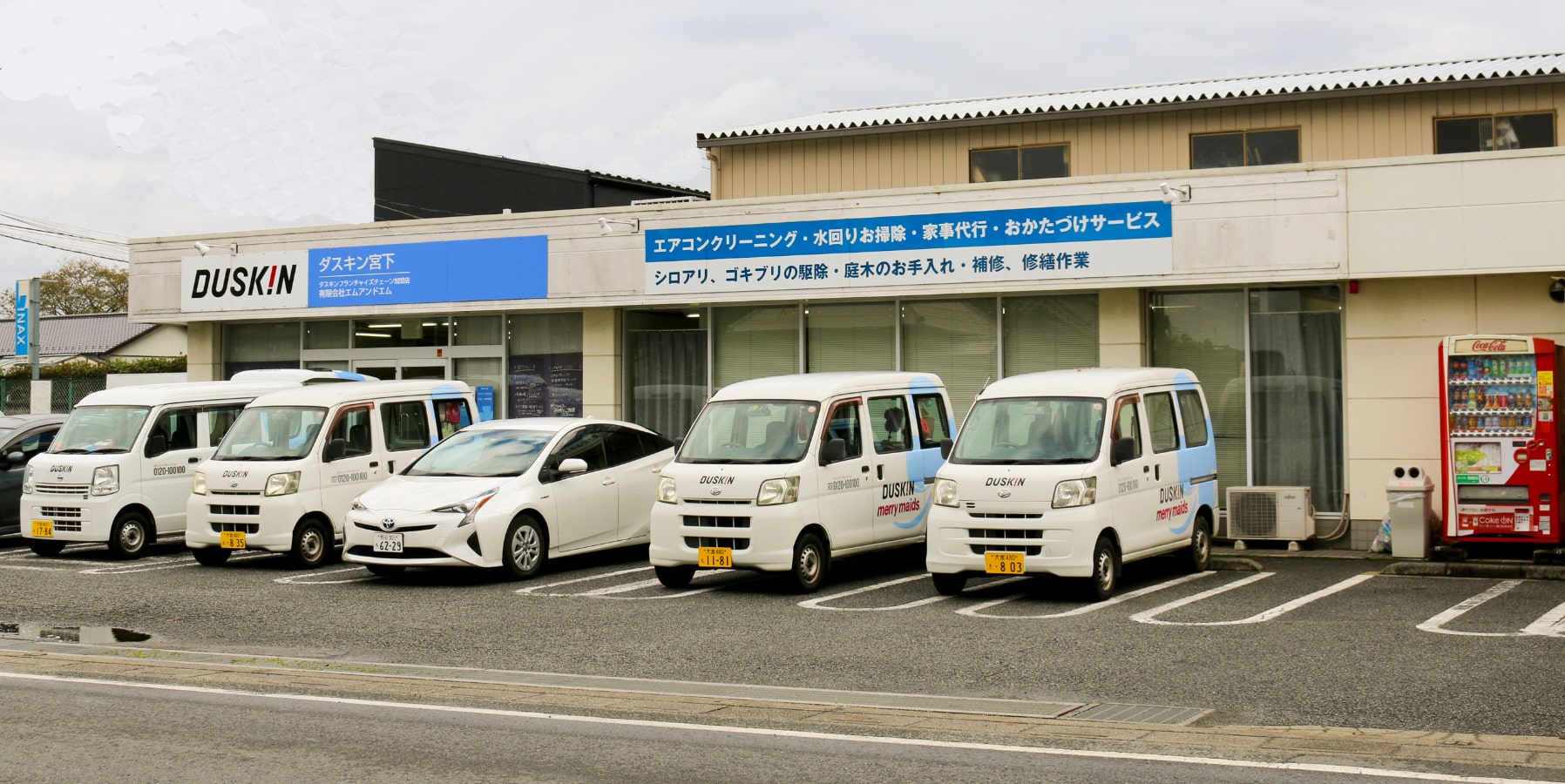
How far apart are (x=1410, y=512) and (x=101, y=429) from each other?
14.8 meters

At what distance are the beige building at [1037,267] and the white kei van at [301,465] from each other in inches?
166

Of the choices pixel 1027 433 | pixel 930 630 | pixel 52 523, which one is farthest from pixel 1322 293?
pixel 52 523

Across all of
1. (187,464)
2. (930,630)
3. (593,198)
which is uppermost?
(593,198)

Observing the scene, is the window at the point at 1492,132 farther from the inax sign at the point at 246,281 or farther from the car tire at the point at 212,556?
the inax sign at the point at 246,281

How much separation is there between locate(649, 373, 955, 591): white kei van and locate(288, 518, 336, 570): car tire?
451 centimetres

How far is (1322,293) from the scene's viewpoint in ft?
57.5

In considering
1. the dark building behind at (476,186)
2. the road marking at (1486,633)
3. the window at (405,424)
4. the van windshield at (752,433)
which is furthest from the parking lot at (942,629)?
the dark building behind at (476,186)

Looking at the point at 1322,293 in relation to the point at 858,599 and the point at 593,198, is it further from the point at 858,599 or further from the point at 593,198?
the point at 593,198

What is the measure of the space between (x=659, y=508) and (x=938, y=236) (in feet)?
21.4

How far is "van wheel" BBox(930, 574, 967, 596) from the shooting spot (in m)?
13.2

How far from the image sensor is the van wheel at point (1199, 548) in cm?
1472

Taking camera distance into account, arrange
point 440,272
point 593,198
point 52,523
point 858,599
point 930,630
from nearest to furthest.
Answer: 1. point 930,630
2. point 858,599
3. point 52,523
4. point 440,272
5. point 593,198

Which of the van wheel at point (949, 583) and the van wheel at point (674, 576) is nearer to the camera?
the van wheel at point (949, 583)

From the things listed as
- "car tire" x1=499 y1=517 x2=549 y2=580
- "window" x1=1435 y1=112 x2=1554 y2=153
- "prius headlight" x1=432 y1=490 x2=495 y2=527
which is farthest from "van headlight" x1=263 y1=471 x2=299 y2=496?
"window" x1=1435 y1=112 x2=1554 y2=153
